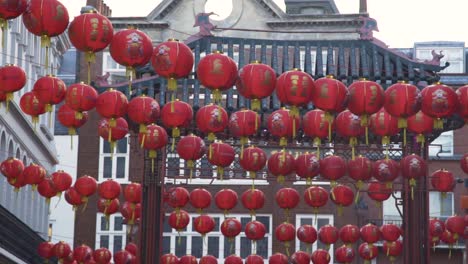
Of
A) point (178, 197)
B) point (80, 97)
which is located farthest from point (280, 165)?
point (80, 97)

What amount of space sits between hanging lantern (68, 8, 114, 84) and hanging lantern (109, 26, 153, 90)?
31 cm

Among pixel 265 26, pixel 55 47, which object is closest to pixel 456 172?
pixel 265 26

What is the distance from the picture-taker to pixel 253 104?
2312 cm

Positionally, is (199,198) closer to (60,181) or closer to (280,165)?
(60,181)

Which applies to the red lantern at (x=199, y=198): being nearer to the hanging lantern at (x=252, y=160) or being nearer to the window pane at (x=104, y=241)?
the hanging lantern at (x=252, y=160)

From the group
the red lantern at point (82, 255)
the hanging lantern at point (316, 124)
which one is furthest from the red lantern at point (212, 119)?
the red lantern at point (82, 255)

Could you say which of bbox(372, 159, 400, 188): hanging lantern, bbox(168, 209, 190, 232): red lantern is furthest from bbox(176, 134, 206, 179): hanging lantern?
bbox(168, 209, 190, 232): red lantern

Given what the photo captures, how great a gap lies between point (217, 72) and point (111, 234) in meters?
33.3

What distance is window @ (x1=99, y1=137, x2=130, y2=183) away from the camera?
182 feet

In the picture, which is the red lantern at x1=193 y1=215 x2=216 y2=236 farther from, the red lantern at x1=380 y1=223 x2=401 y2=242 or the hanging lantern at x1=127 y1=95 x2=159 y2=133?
the hanging lantern at x1=127 y1=95 x2=159 y2=133

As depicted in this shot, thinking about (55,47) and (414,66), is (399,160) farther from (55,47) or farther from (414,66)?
(55,47)

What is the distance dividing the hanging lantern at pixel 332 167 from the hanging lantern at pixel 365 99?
18.4 ft

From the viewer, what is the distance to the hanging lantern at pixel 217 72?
22609mm

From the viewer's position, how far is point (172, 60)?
21938 mm
